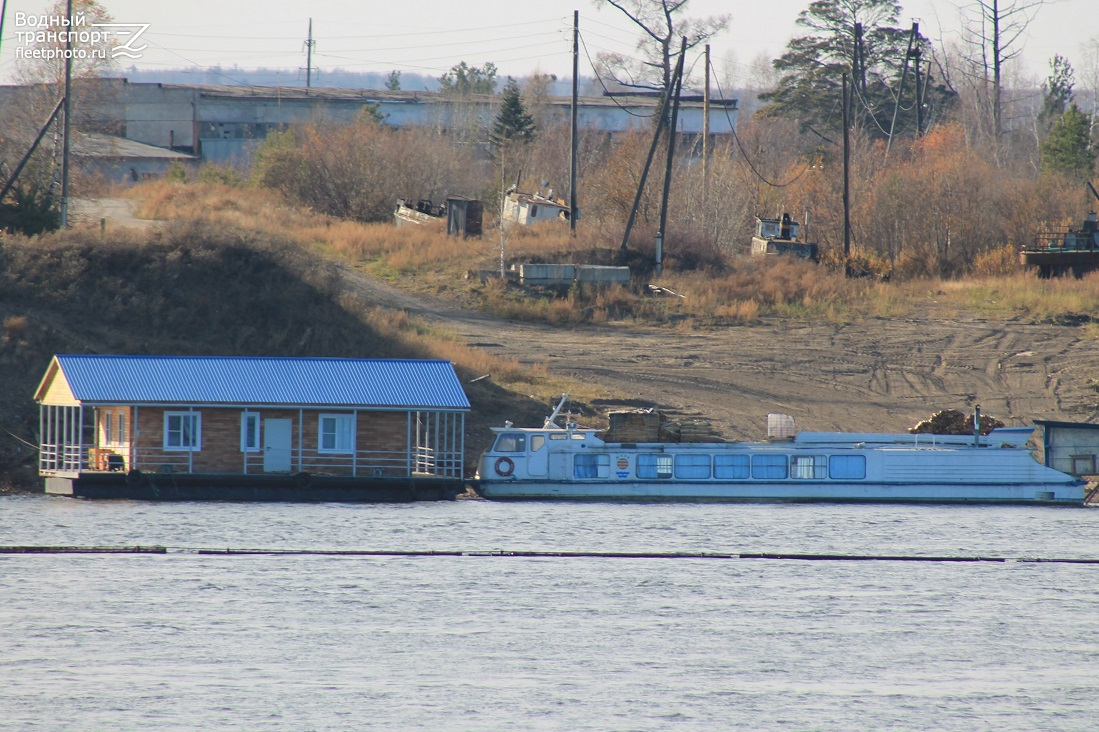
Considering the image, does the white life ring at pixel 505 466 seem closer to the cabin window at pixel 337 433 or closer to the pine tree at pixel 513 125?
the cabin window at pixel 337 433

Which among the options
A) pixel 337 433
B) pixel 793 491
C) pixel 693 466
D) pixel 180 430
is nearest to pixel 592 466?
pixel 693 466

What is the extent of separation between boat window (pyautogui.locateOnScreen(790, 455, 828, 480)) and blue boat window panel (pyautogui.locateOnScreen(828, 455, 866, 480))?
217 millimetres

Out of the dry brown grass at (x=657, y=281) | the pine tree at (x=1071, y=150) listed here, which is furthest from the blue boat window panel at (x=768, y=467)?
the pine tree at (x=1071, y=150)

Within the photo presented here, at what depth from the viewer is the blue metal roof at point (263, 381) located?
41.6m

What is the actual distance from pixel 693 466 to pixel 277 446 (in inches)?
487

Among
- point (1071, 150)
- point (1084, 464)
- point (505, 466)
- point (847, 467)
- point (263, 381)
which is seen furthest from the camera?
point (1071, 150)

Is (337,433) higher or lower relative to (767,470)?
higher

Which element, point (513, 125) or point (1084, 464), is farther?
point (513, 125)

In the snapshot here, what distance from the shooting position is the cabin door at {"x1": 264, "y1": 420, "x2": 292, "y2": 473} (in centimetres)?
4238

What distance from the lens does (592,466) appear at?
44.2m

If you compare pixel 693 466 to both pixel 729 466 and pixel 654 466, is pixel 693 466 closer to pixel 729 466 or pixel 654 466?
pixel 729 466

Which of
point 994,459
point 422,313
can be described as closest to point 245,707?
point 994,459

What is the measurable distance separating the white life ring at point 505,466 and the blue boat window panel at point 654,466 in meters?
3.87

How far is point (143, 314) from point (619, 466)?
19.0m
